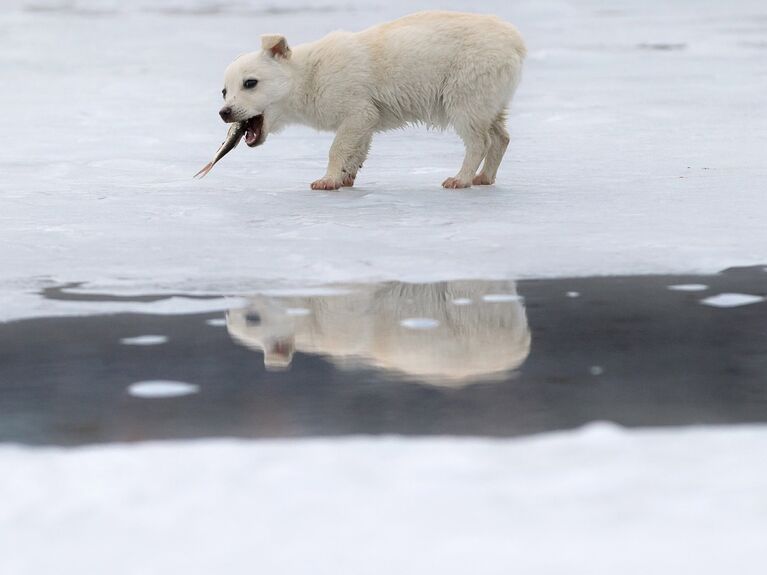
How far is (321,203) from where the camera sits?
22.8 feet

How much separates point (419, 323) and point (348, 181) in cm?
322

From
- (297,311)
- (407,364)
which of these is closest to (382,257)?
(297,311)

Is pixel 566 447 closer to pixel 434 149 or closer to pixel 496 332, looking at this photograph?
pixel 496 332

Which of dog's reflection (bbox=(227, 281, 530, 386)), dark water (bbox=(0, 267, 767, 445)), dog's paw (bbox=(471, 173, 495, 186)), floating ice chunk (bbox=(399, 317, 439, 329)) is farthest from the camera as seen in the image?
dog's paw (bbox=(471, 173, 495, 186))

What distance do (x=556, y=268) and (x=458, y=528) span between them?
269 centimetres

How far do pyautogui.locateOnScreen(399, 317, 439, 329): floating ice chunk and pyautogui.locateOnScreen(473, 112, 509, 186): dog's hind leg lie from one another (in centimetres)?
325

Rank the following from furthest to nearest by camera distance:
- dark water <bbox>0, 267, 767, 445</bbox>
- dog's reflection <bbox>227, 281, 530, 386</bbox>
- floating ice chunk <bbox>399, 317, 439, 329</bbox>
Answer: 1. floating ice chunk <bbox>399, 317, 439, 329</bbox>
2. dog's reflection <bbox>227, 281, 530, 386</bbox>
3. dark water <bbox>0, 267, 767, 445</bbox>

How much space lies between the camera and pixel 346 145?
7484 millimetres

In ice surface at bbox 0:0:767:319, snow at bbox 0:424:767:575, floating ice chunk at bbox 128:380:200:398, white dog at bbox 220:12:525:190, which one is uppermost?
snow at bbox 0:424:767:575

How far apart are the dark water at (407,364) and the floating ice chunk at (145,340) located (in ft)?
0.10

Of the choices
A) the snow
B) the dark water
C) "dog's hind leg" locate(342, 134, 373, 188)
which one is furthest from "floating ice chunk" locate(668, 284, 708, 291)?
"dog's hind leg" locate(342, 134, 373, 188)

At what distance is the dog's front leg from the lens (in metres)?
7.45

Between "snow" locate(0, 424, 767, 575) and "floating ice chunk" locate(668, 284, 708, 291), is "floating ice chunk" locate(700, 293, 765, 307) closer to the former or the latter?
"floating ice chunk" locate(668, 284, 708, 291)

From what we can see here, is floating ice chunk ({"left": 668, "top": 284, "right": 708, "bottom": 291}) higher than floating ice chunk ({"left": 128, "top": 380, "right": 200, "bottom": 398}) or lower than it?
lower
